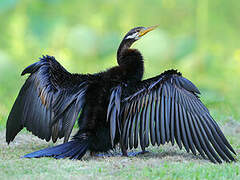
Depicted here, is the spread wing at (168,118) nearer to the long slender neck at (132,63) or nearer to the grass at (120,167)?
the grass at (120,167)

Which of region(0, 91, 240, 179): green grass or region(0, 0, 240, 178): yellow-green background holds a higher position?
region(0, 0, 240, 178): yellow-green background

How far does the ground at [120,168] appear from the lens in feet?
12.0

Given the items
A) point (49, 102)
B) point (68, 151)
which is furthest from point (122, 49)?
point (68, 151)

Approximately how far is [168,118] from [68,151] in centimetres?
104

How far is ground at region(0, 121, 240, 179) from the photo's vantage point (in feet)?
12.0

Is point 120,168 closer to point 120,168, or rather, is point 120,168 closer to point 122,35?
point 120,168

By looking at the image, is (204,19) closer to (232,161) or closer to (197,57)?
(197,57)

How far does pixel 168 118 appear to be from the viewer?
4.39 meters

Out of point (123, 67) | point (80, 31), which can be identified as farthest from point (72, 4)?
point (123, 67)

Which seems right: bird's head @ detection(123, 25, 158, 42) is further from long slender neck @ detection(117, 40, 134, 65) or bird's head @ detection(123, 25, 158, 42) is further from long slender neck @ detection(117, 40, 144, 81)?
long slender neck @ detection(117, 40, 144, 81)

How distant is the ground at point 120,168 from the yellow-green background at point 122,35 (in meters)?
5.63

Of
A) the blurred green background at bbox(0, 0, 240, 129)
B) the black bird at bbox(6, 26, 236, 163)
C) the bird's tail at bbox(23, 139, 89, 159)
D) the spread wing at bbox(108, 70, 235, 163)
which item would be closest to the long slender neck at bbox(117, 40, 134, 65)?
the black bird at bbox(6, 26, 236, 163)

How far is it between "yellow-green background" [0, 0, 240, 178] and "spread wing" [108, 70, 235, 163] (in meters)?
5.47

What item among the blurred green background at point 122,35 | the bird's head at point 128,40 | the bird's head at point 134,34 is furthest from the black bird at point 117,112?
the blurred green background at point 122,35
